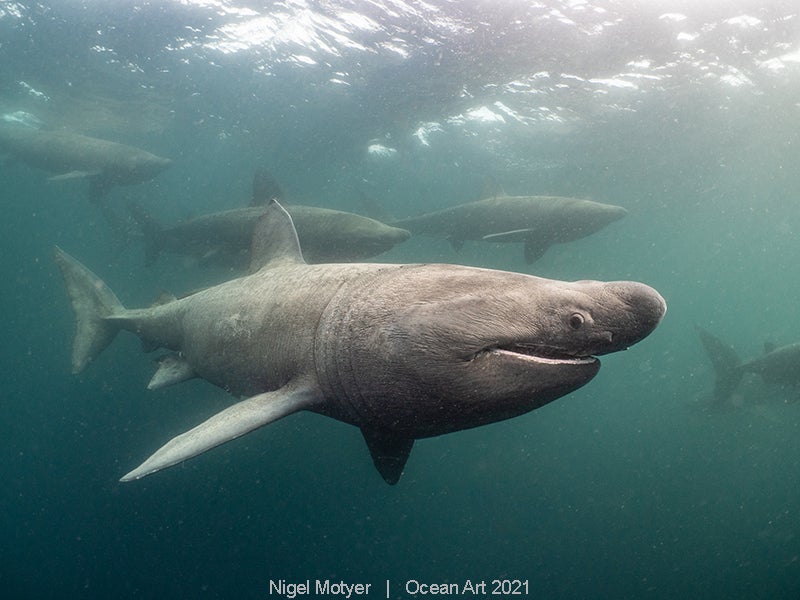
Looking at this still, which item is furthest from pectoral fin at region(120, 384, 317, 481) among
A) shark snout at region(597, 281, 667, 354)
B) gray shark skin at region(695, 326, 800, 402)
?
gray shark skin at region(695, 326, 800, 402)

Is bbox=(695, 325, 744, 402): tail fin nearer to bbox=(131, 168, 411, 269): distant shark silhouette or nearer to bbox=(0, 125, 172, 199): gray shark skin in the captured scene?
bbox=(131, 168, 411, 269): distant shark silhouette

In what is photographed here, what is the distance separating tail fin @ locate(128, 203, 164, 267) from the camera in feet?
43.5

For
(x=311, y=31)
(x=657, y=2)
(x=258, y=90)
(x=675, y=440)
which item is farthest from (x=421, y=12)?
(x=675, y=440)

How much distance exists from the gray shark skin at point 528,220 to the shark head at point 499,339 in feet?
30.7

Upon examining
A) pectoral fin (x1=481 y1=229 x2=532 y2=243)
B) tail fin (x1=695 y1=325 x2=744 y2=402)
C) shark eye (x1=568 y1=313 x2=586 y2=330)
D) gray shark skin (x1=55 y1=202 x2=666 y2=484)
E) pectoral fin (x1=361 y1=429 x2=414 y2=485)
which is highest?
shark eye (x1=568 y1=313 x2=586 y2=330)

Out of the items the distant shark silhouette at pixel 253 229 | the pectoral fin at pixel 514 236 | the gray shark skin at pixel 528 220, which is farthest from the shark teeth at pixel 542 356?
the pectoral fin at pixel 514 236

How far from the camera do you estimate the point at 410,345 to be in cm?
267

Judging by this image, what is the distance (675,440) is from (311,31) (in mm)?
30274

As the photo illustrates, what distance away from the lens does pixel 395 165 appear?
Result: 1254 inches

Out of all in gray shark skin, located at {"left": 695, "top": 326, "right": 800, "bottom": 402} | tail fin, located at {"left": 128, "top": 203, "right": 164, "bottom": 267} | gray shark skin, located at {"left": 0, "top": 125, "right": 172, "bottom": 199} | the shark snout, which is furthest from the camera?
gray shark skin, located at {"left": 0, "top": 125, "right": 172, "bottom": 199}

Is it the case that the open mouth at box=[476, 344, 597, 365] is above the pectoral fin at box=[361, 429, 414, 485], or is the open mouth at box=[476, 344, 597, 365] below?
above

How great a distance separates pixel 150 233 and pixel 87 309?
17.9 ft

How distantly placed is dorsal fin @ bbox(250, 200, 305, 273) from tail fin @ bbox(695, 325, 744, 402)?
17263mm

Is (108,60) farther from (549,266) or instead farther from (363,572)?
(549,266)
